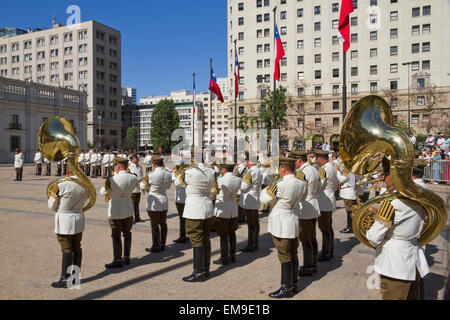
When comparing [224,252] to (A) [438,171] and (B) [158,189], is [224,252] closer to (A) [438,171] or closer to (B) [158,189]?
(B) [158,189]

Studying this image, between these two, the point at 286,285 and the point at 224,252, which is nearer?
the point at 286,285

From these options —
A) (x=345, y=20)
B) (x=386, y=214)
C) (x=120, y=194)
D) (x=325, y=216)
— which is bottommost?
(x=325, y=216)

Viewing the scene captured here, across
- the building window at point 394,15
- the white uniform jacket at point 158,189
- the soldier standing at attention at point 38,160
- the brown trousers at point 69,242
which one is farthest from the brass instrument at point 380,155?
the building window at point 394,15

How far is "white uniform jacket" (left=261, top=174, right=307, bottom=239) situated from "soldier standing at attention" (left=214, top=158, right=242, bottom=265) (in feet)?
5.17

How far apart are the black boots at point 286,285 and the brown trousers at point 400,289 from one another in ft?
5.46

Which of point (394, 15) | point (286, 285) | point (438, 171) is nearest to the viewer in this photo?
point (286, 285)

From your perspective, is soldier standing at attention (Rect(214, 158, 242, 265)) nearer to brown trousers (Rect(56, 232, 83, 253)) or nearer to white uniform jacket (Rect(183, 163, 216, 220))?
white uniform jacket (Rect(183, 163, 216, 220))

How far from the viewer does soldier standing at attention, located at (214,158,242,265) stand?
6.63 meters

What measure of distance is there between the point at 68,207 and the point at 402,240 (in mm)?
4821

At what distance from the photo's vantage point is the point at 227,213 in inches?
267

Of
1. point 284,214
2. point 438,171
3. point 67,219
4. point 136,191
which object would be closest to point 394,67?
point 438,171

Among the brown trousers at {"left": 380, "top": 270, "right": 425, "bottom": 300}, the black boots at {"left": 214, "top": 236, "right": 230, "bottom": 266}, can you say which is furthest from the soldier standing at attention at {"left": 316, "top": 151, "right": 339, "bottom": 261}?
the brown trousers at {"left": 380, "top": 270, "right": 425, "bottom": 300}

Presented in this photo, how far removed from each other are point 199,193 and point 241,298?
2.01m

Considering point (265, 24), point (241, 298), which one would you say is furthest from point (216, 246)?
point (265, 24)
